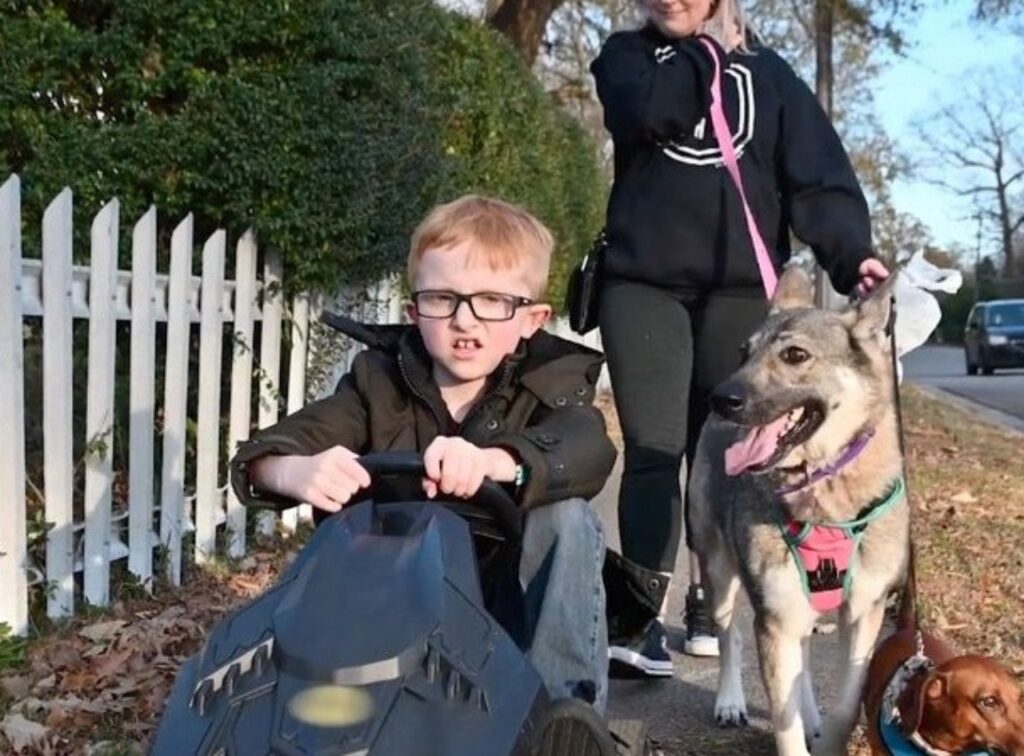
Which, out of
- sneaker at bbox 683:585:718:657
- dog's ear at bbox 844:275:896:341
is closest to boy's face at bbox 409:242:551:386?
dog's ear at bbox 844:275:896:341

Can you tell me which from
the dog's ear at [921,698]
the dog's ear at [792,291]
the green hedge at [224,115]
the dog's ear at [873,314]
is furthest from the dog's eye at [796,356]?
the green hedge at [224,115]

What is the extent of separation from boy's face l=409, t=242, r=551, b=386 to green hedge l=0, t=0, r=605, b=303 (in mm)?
2813

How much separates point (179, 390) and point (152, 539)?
Answer: 0.62 m

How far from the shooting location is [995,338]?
110 feet

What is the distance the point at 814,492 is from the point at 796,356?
15.6 inches

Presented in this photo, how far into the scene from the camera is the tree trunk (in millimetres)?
16438

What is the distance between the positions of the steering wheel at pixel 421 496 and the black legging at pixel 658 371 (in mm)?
1636

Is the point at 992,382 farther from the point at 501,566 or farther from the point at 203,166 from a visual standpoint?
the point at 501,566

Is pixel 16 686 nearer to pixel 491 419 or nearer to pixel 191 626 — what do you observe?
pixel 191 626

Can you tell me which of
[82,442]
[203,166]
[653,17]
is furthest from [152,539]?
[653,17]

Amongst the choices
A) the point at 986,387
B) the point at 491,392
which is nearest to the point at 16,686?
the point at 491,392

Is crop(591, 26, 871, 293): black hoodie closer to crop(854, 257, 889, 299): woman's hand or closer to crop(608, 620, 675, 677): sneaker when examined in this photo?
crop(854, 257, 889, 299): woman's hand

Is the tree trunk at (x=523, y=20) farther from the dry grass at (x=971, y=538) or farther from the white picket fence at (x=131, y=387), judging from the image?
the white picket fence at (x=131, y=387)

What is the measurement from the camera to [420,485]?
2793 mm
